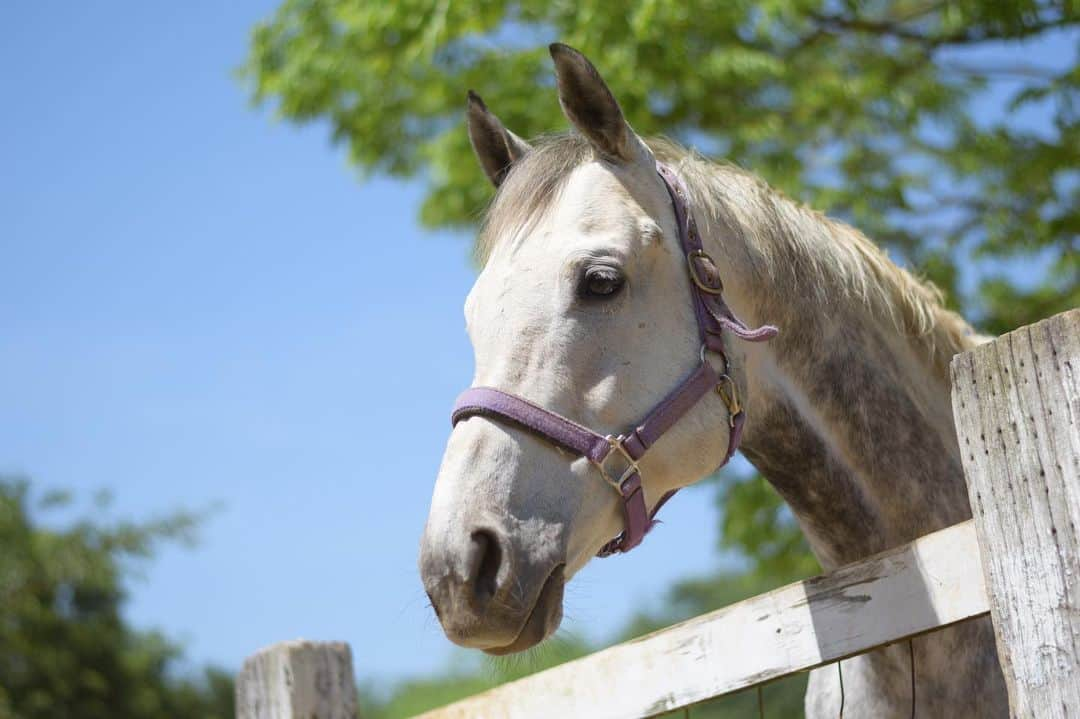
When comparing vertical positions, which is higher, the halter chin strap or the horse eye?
the horse eye

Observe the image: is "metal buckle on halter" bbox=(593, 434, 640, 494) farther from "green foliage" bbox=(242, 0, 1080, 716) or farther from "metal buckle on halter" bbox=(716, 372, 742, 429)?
"green foliage" bbox=(242, 0, 1080, 716)

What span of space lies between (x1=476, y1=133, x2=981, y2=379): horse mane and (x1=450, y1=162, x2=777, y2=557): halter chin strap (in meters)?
0.18

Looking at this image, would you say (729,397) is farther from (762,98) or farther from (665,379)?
(762,98)

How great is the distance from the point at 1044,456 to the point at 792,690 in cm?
1993

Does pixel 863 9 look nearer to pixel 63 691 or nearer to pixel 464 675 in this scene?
pixel 63 691

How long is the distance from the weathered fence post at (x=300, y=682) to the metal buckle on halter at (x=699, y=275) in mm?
1422

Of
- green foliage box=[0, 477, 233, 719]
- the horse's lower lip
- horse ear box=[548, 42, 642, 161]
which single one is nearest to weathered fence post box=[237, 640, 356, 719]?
the horse's lower lip

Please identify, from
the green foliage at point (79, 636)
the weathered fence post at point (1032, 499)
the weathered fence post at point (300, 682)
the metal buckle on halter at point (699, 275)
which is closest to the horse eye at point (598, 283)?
the metal buckle on halter at point (699, 275)

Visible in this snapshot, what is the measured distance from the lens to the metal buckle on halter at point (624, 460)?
7.98 feet

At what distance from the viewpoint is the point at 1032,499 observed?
1.74 m

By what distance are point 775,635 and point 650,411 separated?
1.73 ft

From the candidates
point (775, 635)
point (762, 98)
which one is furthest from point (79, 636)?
point (775, 635)

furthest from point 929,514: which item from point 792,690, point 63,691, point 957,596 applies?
point 792,690

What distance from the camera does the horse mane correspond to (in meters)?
2.82
